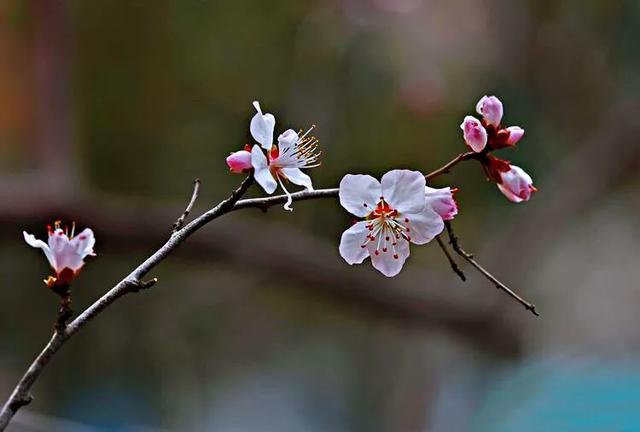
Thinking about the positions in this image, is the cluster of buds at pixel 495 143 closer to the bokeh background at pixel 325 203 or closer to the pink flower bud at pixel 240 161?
the pink flower bud at pixel 240 161

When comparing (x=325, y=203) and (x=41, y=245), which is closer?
(x=41, y=245)

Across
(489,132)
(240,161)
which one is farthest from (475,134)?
(240,161)

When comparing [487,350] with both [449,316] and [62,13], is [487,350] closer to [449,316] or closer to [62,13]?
[449,316]

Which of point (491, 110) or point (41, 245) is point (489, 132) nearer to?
point (491, 110)

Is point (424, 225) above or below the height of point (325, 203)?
below

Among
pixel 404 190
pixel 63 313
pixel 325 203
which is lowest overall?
pixel 63 313

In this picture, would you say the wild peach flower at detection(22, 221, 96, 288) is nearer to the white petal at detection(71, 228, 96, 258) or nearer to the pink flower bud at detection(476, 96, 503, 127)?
the white petal at detection(71, 228, 96, 258)

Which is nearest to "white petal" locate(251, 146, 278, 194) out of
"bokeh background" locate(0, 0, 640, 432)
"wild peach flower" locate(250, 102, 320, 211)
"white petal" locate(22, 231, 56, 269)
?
"wild peach flower" locate(250, 102, 320, 211)

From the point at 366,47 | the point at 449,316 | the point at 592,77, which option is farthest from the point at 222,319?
the point at 592,77
